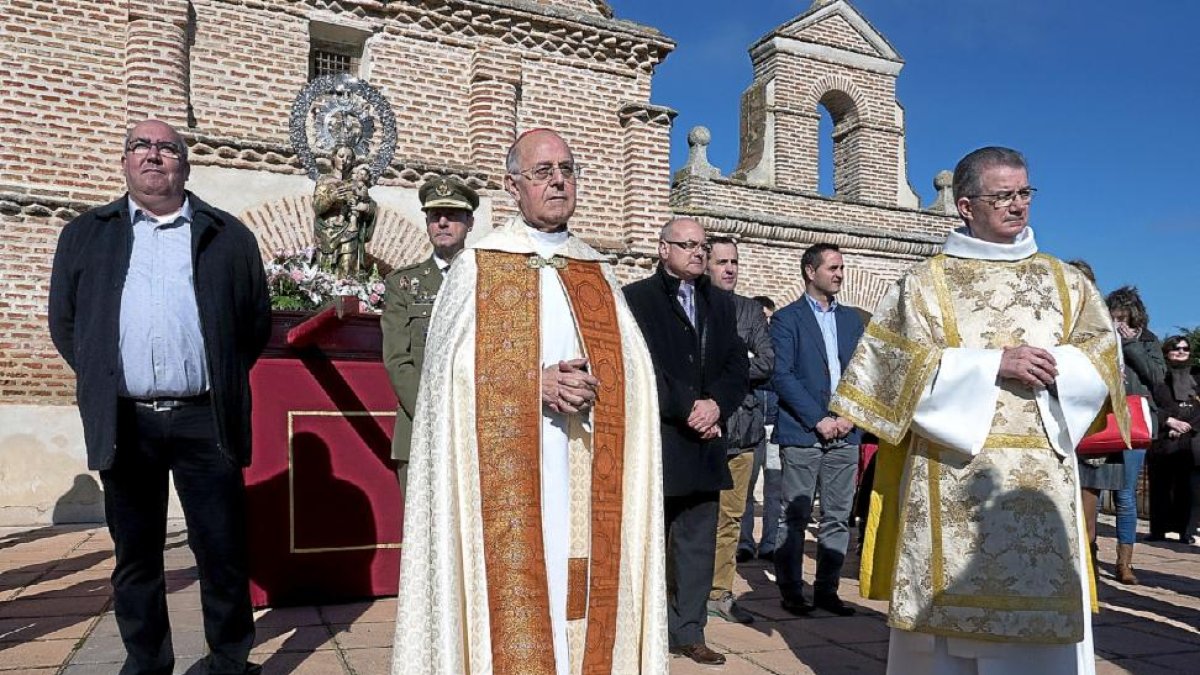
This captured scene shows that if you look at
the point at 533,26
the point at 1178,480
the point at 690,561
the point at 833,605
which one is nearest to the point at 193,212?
the point at 690,561

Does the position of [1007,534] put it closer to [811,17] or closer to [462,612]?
[462,612]

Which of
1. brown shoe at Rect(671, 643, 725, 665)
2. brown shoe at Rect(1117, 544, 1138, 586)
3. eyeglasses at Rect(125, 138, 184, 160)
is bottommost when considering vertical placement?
brown shoe at Rect(1117, 544, 1138, 586)

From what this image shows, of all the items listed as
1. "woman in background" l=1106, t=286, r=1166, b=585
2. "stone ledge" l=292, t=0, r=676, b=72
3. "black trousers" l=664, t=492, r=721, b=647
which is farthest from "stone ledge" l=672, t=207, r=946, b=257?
"black trousers" l=664, t=492, r=721, b=647

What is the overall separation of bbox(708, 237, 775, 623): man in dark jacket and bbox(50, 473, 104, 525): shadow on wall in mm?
6152

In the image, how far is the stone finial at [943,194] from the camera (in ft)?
52.5

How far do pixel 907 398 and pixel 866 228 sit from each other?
40.0 feet

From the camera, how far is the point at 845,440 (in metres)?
5.39

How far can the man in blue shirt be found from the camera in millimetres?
5305

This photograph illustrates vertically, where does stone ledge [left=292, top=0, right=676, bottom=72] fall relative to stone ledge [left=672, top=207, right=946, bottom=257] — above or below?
above

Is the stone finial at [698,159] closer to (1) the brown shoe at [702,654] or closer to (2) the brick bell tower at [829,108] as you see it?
(2) the brick bell tower at [829,108]

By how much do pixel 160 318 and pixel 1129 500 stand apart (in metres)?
6.24

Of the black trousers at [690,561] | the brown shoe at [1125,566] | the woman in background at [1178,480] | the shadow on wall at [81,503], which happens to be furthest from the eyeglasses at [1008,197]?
the shadow on wall at [81,503]

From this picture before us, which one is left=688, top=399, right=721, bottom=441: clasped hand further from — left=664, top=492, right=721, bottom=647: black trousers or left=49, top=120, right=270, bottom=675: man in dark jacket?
left=49, top=120, right=270, bottom=675: man in dark jacket

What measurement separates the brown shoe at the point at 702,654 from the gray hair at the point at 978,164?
7.41 ft
